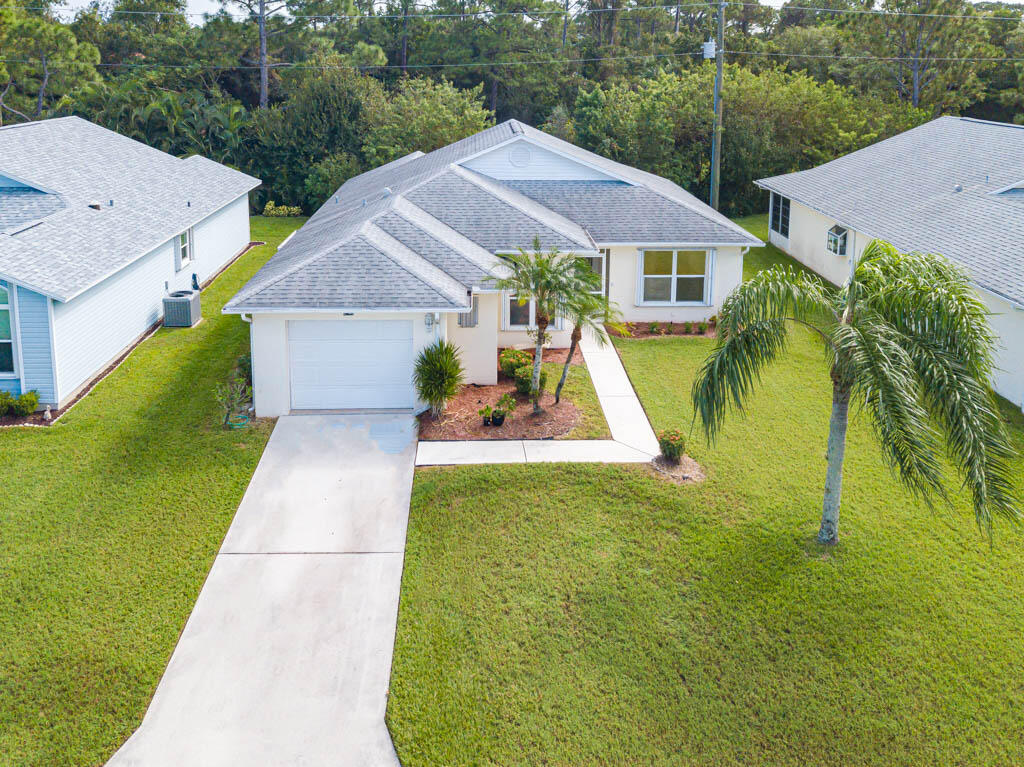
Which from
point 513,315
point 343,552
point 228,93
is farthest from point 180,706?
point 228,93

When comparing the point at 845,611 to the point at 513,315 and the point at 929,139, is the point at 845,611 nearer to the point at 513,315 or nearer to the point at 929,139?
the point at 513,315

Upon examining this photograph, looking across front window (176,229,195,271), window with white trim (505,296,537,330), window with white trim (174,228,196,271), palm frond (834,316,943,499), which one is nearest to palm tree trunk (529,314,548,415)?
window with white trim (505,296,537,330)

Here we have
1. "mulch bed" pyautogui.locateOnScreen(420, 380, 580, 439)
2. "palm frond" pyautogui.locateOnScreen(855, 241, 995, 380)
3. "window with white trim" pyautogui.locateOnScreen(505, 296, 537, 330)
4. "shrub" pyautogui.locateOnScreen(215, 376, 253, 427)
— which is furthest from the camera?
"window with white trim" pyautogui.locateOnScreen(505, 296, 537, 330)

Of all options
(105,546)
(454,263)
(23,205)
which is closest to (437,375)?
(454,263)

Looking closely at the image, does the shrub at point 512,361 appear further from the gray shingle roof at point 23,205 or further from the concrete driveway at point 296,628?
the gray shingle roof at point 23,205

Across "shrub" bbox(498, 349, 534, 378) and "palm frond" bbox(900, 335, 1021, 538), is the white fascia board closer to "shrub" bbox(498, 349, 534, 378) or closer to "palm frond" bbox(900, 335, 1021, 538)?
"shrub" bbox(498, 349, 534, 378)

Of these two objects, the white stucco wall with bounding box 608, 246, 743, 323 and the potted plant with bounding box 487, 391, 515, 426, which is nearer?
the potted plant with bounding box 487, 391, 515, 426

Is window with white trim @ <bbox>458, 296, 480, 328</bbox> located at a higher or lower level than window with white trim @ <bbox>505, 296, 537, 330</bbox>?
higher
